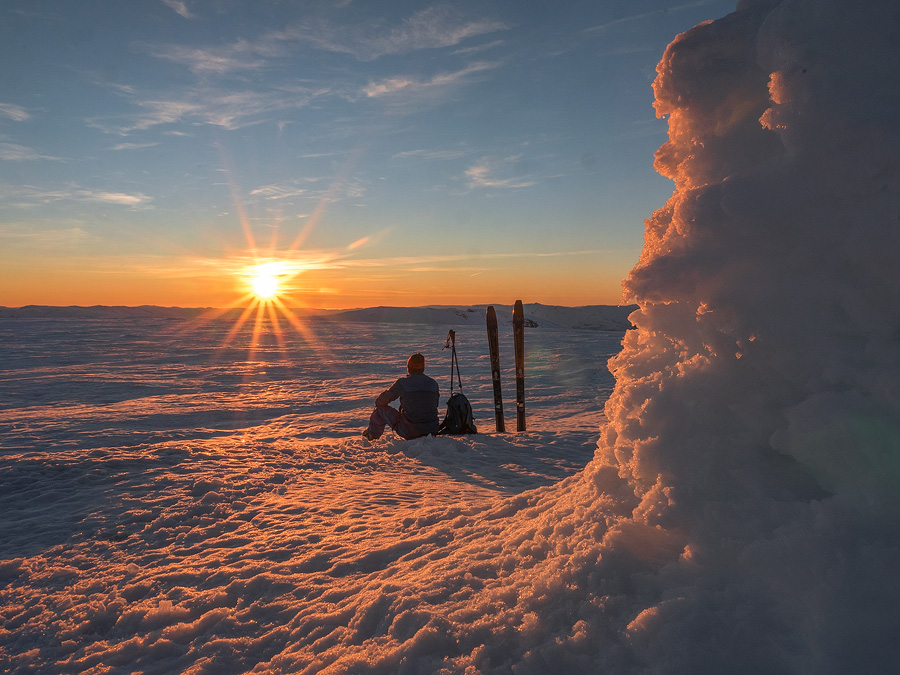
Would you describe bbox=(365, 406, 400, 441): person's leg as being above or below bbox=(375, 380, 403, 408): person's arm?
below

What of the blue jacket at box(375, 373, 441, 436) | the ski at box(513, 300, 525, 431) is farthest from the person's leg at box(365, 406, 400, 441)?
the ski at box(513, 300, 525, 431)

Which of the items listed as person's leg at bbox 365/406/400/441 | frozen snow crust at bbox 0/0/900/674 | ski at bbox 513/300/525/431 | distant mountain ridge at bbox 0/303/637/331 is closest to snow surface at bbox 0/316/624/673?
frozen snow crust at bbox 0/0/900/674

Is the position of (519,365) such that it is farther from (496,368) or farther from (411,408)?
(411,408)

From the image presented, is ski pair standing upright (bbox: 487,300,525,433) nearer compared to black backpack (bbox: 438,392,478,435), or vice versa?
black backpack (bbox: 438,392,478,435)

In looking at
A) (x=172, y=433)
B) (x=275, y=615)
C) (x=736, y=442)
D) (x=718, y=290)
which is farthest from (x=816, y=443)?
(x=172, y=433)

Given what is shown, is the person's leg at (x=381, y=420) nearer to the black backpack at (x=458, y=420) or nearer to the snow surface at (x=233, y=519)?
the snow surface at (x=233, y=519)

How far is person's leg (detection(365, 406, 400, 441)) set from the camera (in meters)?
9.01

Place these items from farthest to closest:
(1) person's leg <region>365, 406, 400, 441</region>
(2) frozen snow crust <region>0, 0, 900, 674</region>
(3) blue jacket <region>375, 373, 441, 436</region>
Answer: (1) person's leg <region>365, 406, 400, 441</region> < (3) blue jacket <region>375, 373, 441, 436</region> < (2) frozen snow crust <region>0, 0, 900, 674</region>

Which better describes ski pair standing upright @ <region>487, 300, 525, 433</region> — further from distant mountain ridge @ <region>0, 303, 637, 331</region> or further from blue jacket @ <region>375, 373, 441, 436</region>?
distant mountain ridge @ <region>0, 303, 637, 331</region>

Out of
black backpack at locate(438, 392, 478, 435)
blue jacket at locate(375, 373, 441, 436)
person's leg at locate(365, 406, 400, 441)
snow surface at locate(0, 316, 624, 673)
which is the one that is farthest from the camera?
black backpack at locate(438, 392, 478, 435)

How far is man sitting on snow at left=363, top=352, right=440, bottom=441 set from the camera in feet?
29.0

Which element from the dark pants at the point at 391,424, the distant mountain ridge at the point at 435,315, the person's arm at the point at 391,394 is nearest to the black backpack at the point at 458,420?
the dark pants at the point at 391,424

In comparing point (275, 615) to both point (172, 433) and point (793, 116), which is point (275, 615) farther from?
point (172, 433)

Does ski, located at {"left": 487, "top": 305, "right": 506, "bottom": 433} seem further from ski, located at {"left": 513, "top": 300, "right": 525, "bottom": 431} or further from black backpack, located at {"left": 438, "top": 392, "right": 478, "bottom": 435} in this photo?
black backpack, located at {"left": 438, "top": 392, "right": 478, "bottom": 435}
